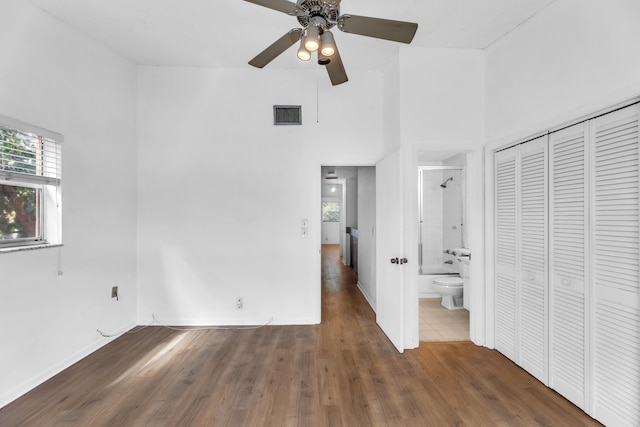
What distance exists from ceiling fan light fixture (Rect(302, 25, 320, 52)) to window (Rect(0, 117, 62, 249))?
2112 mm

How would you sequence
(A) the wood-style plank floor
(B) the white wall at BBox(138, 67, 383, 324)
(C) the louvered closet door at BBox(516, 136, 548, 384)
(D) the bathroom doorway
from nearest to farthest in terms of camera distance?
(A) the wood-style plank floor
(C) the louvered closet door at BBox(516, 136, 548, 384)
(B) the white wall at BBox(138, 67, 383, 324)
(D) the bathroom doorway

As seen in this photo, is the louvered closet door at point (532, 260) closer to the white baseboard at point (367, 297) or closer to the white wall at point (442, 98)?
the white wall at point (442, 98)

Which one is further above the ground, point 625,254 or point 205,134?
point 205,134

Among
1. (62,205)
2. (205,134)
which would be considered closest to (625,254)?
(205,134)

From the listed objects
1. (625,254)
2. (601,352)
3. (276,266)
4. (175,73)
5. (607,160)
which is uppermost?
(175,73)

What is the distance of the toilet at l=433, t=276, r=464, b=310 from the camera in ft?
12.2

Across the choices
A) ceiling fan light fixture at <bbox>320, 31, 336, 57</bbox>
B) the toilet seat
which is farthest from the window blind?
the toilet seat

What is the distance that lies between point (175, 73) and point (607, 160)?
12.8 ft

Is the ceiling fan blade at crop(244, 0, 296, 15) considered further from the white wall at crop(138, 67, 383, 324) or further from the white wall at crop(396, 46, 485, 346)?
the white wall at crop(138, 67, 383, 324)

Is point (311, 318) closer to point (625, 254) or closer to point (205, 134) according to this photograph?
point (205, 134)

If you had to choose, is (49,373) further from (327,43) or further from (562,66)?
(562,66)

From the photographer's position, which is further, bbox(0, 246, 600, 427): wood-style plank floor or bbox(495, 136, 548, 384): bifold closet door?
bbox(495, 136, 548, 384): bifold closet door

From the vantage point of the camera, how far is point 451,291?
3.74 m

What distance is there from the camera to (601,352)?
1723 millimetres
